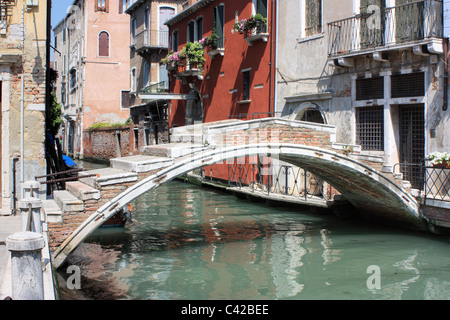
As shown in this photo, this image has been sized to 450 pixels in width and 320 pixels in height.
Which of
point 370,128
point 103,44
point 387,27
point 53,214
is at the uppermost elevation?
point 103,44

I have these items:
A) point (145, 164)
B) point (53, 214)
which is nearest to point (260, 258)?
point (145, 164)

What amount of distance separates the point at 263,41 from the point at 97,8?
18058 mm

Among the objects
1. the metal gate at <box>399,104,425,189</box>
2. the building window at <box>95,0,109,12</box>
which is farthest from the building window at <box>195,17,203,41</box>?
the building window at <box>95,0,109,12</box>

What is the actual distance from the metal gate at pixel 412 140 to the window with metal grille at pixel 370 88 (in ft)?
1.70

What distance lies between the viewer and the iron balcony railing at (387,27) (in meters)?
8.87

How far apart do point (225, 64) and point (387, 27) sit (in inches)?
248

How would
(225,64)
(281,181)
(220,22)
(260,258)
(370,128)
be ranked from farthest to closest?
(220,22) → (225,64) → (281,181) → (370,128) → (260,258)

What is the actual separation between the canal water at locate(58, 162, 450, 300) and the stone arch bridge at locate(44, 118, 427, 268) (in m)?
0.52

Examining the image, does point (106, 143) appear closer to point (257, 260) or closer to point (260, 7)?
point (260, 7)

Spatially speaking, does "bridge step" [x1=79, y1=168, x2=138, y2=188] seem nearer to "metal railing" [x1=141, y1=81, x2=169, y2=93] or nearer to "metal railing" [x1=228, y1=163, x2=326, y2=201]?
"metal railing" [x1=228, y1=163, x2=326, y2=201]

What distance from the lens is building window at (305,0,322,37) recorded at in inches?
455

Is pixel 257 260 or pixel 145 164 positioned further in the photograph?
pixel 257 260

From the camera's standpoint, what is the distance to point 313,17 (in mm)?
11719
